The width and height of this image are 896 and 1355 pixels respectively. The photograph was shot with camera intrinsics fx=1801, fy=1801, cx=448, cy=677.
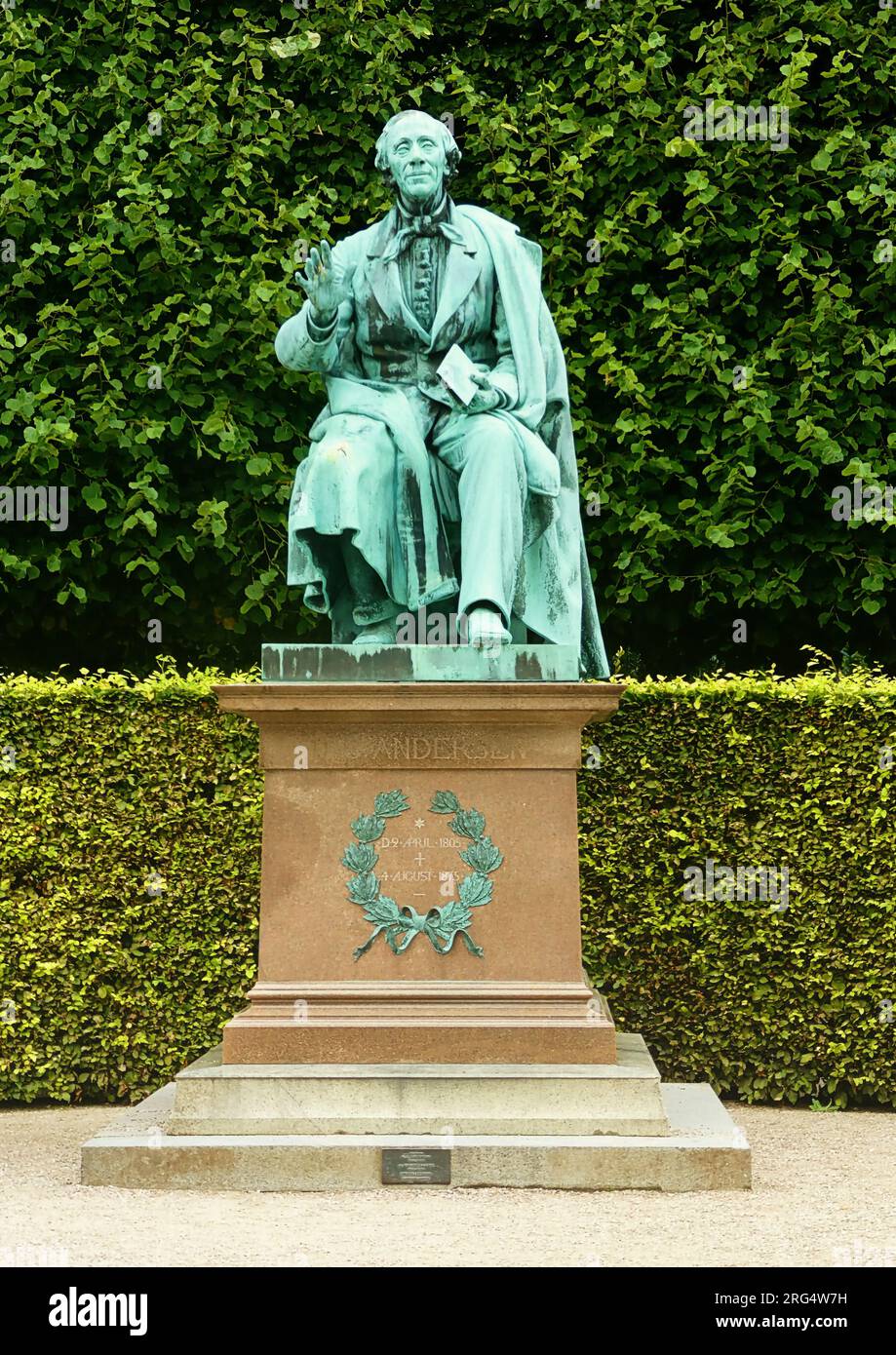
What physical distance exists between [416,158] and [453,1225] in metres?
3.52

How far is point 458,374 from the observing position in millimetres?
6070

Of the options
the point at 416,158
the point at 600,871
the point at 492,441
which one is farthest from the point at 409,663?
the point at 600,871

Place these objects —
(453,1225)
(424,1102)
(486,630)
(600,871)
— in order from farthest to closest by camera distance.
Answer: (600,871)
(486,630)
(424,1102)
(453,1225)

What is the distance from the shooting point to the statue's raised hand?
602 cm

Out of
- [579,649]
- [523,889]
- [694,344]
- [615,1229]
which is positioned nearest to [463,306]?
[579,649]

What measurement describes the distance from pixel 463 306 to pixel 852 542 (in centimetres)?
310

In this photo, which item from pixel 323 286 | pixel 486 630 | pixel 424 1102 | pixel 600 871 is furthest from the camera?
pixel 600 871

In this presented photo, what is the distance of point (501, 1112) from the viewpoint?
5387 mm

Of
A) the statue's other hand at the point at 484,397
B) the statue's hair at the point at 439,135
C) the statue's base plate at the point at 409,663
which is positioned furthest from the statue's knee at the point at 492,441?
the statue's hair at the point at 439,135

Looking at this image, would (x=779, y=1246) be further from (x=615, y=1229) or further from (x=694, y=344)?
(x=694, y=344)

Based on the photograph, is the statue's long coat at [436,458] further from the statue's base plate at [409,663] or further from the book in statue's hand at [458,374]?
the statue's base plate at [409,663]

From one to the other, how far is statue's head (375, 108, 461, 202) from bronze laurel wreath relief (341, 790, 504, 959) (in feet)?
6.84

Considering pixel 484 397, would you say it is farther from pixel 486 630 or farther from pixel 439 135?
pixel 439 135

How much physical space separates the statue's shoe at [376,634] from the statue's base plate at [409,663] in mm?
239
